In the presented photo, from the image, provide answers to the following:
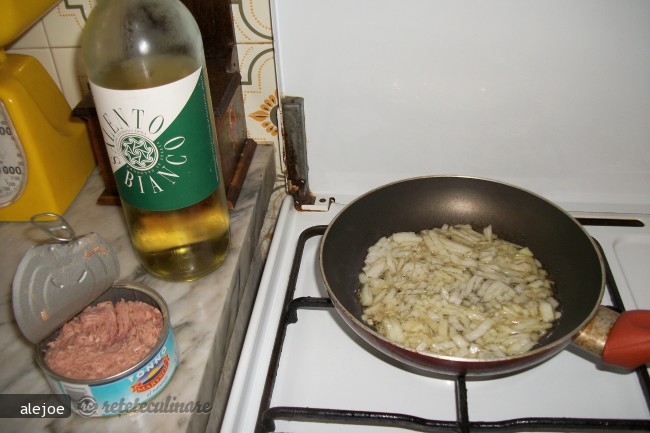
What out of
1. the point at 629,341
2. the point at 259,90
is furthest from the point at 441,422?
the point at 259,90

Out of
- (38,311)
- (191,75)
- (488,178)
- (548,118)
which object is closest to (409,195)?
(488,178)

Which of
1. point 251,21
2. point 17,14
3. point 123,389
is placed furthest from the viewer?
point 251,21

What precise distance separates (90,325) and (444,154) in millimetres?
530

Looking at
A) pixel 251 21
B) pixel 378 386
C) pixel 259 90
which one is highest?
pixel 251 21

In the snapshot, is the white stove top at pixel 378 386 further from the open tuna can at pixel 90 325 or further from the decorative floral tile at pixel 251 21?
the decorative floral tile at pixel 251 21

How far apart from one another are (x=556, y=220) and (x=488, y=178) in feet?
0.37

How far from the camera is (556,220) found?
72 centimetres

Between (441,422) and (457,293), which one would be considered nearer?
(441,422)

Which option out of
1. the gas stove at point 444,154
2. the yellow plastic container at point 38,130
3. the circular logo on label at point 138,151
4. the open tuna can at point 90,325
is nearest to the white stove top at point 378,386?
the gas stove at point 444,154

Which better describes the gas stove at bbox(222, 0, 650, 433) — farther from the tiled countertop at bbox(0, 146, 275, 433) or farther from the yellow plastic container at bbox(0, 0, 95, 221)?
the yellow plastic container at bbox(0, 0, 95, 221)

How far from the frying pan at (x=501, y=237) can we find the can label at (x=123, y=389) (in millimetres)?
189

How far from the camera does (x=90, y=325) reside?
1.76 ft

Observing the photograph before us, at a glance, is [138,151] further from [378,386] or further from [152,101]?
[378,386]

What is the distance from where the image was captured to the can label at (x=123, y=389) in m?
0.48
